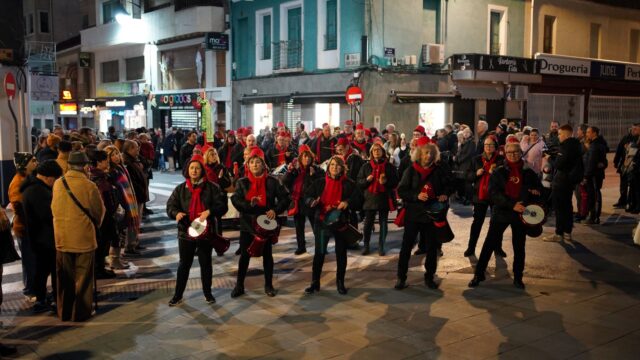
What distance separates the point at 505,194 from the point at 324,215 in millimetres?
2229

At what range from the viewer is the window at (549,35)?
27.5 meters

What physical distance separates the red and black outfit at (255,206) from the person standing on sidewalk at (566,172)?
5.17 meters

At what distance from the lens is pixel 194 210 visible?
7.15 meters

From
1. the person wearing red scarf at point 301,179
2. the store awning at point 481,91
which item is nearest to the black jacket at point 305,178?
the person wearing red scarf at point 301,179

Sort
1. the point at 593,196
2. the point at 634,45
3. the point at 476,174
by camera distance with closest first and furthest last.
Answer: the point at 476,174, the point at 593,196, the point at 634,45

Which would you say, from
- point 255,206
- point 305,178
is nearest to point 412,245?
point 255,206

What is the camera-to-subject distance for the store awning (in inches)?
926

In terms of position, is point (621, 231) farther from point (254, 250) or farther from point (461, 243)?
point (254, 250)

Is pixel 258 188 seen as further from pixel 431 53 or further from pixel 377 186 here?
pixel 431 53

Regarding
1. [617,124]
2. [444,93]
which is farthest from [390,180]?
[617,124]

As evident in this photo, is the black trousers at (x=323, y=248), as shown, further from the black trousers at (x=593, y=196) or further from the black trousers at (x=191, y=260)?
the black trousers at (x=593, y=196)

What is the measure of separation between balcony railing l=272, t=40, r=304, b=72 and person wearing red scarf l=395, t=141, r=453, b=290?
16.3 meters

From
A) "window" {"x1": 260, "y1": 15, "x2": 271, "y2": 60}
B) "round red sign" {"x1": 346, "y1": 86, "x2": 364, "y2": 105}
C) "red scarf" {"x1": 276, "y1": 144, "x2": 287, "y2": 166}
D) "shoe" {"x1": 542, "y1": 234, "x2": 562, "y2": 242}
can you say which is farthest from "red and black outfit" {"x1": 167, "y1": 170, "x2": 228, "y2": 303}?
"window" {"x1": 260, "y1": 15, "x2": 271, "y2": 60}

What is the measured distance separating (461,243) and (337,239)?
12.5 feet
